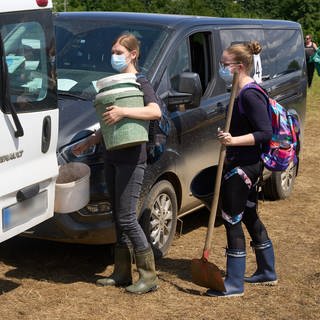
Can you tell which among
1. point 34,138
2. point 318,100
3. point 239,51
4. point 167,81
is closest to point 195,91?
point 167,81

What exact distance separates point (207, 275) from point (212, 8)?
60.3 metres

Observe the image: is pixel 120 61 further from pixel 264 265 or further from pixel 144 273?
pixel 264 265

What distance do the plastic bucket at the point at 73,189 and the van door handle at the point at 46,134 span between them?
0.31 m

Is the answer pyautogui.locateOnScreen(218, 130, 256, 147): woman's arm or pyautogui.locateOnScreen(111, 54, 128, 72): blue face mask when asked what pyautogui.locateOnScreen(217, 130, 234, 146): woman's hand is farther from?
pyautogui.locateOnScreen(111, 54, 128, 72): blue face mask

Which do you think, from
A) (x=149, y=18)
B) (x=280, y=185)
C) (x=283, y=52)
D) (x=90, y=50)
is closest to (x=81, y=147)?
(x=90, y=50)

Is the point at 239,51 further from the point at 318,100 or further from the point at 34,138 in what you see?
the point at 318,100

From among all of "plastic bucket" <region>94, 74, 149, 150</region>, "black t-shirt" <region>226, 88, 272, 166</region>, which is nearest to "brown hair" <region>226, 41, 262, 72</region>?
"black t-shirt" <region>226, 88, 272, 166</region>

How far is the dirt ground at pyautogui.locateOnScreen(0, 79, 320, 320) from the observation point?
4.81 meters

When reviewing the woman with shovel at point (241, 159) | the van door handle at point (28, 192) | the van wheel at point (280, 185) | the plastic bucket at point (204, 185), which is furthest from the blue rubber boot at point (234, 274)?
the van wheel at point (280, 185)

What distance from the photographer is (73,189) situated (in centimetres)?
483

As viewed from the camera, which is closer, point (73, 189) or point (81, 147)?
point (73, 189)

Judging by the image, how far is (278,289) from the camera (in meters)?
5.31

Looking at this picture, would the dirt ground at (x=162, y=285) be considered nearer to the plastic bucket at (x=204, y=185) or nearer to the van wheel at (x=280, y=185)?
the plastic bucket at (x=204, y=185)

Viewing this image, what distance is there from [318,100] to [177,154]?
12.5 metres
